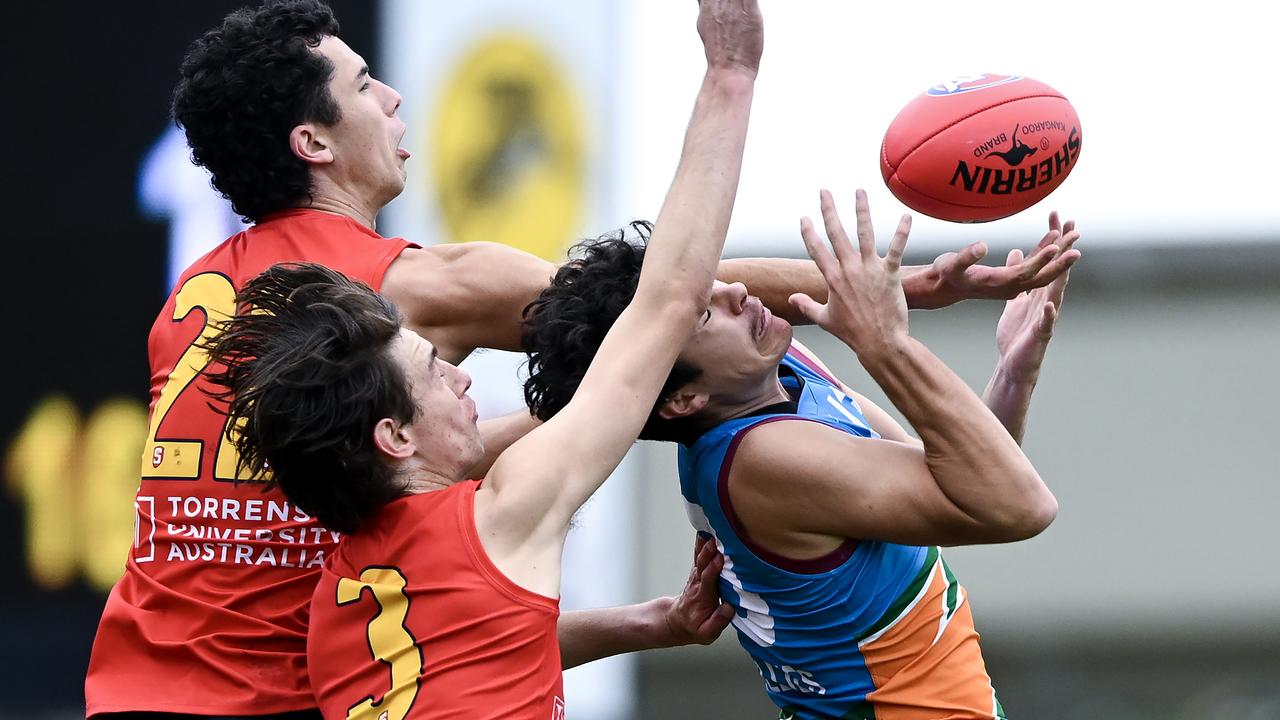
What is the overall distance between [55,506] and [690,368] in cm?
612

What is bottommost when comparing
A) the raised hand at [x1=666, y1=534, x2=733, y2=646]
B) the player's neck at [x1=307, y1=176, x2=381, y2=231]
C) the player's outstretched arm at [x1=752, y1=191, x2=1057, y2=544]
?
the raised hand at [x1=666, y1=534, x2=733, y2=646]

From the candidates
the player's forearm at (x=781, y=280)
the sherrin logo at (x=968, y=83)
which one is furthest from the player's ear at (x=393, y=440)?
the sherrin logo at (x=968, y=83)

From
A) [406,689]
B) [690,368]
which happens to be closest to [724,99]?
[690,368]

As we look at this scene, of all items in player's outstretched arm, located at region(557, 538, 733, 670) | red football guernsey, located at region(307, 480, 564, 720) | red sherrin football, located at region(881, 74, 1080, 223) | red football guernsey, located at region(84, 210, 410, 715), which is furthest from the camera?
player's outstretched arm, located at region(557, 538, 733, 670)

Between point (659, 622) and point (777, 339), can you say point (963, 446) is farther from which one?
point (659, 622)

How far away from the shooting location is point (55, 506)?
8484mm

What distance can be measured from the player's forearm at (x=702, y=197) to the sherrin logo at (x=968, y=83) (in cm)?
78

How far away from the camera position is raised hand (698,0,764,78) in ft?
10.6

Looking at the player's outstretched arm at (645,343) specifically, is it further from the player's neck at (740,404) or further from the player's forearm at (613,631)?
the player's forearm at (613,631)

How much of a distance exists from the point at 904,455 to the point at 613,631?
3.61 ft

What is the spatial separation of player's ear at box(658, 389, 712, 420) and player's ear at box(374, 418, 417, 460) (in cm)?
74

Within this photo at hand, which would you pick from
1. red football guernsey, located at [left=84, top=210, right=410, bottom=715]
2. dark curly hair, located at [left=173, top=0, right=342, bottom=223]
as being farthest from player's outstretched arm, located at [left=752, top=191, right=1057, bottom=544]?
dark curly hair, located at [left=173, top=0, right=342, bottom=223]

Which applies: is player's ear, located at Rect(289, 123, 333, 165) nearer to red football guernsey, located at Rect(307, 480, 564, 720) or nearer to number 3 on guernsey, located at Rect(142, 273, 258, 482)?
number 3 on guernsey, located at Rect(142, 273, 258, 482)

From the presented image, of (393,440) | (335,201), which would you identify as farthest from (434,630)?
(335,201)
